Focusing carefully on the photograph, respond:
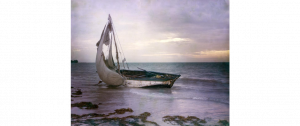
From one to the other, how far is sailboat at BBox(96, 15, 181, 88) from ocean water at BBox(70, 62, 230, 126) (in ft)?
0.30

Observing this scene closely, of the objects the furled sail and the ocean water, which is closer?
the ocean water

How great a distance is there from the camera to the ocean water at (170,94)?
8.86 feet

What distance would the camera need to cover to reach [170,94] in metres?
3.05

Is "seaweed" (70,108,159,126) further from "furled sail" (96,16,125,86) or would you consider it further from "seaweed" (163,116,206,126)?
"furled sail" (96,16,125,86)

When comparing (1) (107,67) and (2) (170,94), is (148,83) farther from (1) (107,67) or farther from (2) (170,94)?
(1) (107,67)

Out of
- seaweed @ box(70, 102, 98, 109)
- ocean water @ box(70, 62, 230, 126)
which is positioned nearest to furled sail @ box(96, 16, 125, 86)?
ocean water @ box(70, 62, 230, 126)

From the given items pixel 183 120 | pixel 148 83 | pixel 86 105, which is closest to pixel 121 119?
pixel 86 105

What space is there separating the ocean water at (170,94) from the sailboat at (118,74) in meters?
0.09

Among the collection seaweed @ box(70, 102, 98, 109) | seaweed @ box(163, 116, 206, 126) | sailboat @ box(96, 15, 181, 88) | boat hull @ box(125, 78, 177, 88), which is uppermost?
sailboat @ box(96, 15, 181, 88)

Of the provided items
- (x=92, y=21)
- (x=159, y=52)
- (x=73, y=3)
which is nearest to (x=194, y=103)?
(x=159, y=52)

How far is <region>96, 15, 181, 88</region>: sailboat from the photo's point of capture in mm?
3057
